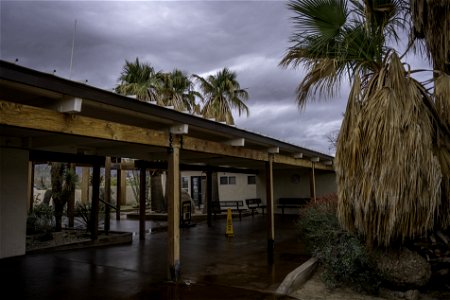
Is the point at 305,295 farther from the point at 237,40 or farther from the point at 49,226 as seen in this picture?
the point at 237,40

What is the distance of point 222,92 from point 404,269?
1513cm

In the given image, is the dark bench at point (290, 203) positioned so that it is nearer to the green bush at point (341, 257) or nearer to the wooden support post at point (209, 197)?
the wooden support post at point (209, 197)

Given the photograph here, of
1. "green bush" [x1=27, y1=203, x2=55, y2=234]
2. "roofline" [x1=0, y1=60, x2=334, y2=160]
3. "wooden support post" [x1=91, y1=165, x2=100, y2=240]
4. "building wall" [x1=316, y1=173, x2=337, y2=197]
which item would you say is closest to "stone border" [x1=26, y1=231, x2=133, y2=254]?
"wooden support post" [x1=91, y1=165, x2=100, y2=240]

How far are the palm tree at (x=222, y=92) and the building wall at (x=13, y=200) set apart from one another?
12.0 meters

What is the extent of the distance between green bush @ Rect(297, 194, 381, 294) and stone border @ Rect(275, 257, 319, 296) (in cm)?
29

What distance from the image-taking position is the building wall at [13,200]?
27.2ft

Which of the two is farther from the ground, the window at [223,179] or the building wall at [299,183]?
the window at [223,179]

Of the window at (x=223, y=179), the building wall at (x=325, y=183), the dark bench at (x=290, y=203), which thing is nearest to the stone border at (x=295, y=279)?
the dark bench at (x=290, y=203)

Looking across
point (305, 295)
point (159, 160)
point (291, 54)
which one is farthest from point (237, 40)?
point (305, 295)

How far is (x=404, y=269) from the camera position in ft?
20.8

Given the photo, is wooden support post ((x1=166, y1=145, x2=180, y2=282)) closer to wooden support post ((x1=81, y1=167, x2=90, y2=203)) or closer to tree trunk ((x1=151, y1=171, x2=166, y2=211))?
tree trunk ((x1=151, y1=171, x2=166, y2=211))

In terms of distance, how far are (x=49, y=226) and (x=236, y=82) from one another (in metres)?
12.5

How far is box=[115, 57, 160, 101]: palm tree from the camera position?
16.8 m

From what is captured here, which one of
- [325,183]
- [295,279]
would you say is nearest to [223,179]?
[325,183]
